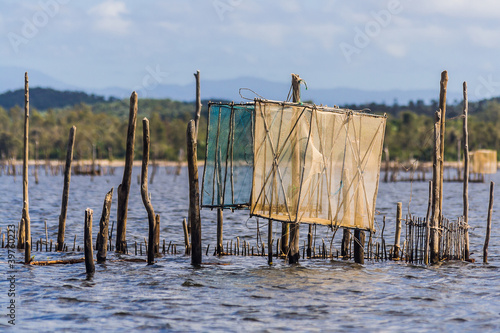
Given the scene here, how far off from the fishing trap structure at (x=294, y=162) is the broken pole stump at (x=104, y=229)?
113 inches

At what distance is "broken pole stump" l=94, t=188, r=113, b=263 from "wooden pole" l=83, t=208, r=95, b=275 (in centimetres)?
124

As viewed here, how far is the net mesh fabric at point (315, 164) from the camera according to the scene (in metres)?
18.3

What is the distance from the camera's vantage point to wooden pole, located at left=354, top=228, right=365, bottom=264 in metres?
19.5

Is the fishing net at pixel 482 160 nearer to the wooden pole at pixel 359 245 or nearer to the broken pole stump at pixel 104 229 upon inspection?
the wooden pole at pixel 359 245

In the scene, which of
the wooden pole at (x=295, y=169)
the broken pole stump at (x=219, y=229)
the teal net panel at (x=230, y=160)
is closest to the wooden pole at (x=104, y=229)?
the teal net panel at (x=230, y=160)

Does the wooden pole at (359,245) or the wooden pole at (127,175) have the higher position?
the wooden pole at (127,175)

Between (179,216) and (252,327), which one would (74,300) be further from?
(179,216)

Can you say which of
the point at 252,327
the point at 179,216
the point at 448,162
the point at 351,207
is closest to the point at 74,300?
the point at 252,327

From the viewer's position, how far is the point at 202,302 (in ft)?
51.4

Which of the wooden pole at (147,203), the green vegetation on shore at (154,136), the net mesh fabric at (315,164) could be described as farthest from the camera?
the green vegetation on shore at (154,136)

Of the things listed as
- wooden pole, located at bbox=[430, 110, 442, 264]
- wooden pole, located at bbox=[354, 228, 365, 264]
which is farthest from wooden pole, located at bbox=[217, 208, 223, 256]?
wooden pole, located at bbox=[430, 110, 442, 264]

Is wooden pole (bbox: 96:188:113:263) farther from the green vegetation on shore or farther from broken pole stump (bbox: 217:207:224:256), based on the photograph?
the green vegetation on shore

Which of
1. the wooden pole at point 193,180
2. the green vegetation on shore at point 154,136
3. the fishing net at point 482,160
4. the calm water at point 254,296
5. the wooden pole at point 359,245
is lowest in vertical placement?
the calm water at point 254,296

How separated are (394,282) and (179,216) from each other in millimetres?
22552
